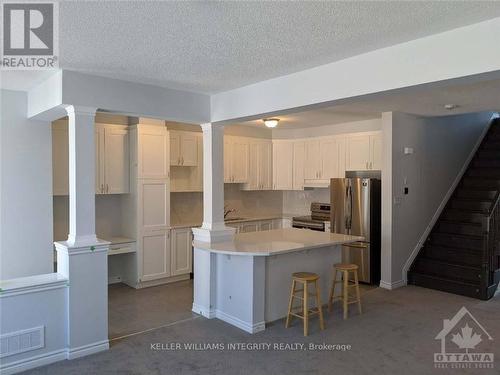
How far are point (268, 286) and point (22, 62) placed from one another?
3.05m

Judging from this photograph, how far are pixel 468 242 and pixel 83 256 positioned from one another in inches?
202

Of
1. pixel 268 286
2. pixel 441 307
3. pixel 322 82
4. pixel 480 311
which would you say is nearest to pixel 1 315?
pixel 268 286

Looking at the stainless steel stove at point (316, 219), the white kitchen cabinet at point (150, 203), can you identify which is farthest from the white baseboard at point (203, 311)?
the stainless steel stove at point (316, 219)

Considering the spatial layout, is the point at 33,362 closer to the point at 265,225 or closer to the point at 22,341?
the point at 22,341

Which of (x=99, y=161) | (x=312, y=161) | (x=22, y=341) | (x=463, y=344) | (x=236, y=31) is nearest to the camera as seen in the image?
(x=236, y=31)

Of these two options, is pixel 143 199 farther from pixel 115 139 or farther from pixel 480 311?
pixel 480 311

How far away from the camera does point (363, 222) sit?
576 centimetres

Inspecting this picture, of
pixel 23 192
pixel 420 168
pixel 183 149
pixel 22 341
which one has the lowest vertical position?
pixel 22 341

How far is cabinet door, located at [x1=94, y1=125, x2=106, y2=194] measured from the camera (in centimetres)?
526

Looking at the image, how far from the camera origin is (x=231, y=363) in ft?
10.9

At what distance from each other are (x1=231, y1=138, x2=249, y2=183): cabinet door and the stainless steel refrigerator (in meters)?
1.76

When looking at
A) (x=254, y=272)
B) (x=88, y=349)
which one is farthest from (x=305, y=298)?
(x=88, y=349)

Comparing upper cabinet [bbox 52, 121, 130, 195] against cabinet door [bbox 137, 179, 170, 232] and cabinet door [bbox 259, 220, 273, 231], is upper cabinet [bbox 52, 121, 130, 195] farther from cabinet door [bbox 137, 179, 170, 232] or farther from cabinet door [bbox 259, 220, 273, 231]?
cabinet door [bbox 259, 220, 273, 231]

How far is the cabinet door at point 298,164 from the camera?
7047mm
